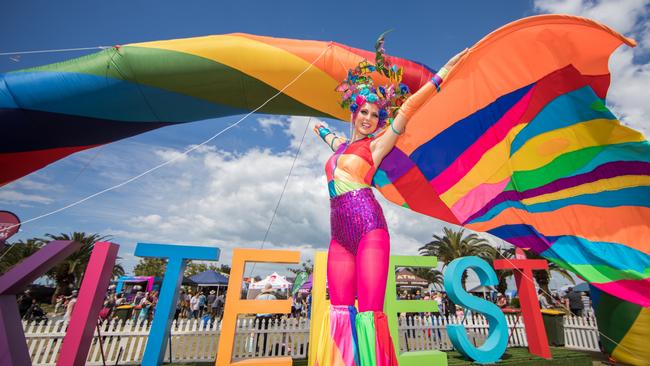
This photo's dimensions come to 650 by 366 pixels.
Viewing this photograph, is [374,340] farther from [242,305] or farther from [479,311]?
[479,311]

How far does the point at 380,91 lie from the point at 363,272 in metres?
1.72

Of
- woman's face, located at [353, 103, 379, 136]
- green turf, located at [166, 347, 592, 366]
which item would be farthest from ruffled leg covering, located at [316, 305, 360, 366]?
green turf, located at [166, 347, 592, 366]

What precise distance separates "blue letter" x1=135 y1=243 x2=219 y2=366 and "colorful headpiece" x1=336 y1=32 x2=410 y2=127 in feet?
11.1

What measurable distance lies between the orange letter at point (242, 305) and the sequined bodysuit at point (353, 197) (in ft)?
8.60

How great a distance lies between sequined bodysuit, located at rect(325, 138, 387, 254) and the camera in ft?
8.15

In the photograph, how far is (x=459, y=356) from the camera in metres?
7.32

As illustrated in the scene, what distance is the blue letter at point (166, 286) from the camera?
175 inches

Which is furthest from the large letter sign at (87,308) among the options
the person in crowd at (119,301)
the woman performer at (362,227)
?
the person in crowd at (119,301)

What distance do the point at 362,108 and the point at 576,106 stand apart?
296cm

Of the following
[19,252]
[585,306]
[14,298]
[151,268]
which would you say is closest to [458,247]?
[585,306]

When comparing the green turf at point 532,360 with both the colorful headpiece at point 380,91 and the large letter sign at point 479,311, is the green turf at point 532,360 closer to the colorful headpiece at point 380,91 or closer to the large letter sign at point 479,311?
the large letter sign at point 479,311

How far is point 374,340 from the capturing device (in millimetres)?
2062

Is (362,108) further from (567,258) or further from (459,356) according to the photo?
(459,356)

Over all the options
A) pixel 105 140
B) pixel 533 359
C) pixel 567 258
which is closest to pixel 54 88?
pixel 105 140
